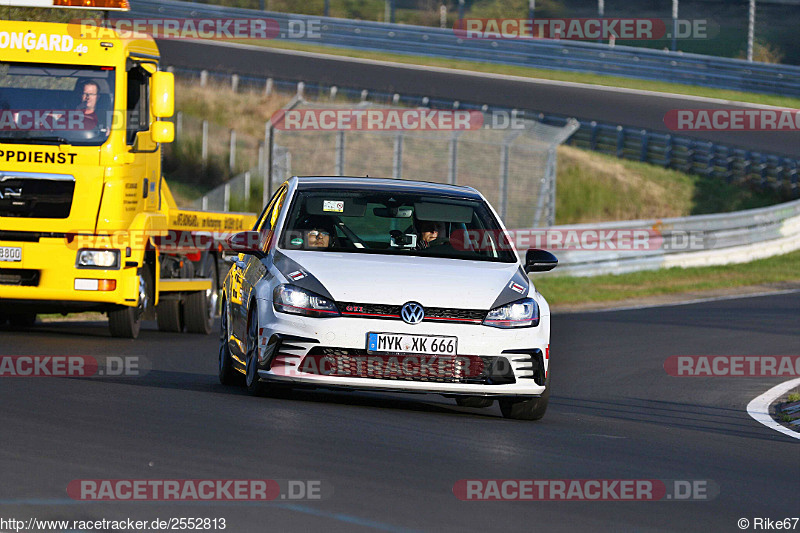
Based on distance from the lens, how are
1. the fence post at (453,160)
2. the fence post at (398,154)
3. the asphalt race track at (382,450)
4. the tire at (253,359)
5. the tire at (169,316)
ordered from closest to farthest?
the asphalt race track at (382,450) → the tire at (253,359) → the tire at (169,316) → the fence post at (453,160) → the fence post at (398,154)

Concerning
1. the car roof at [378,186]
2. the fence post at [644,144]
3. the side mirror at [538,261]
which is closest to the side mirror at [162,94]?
the car roof at [378,186]

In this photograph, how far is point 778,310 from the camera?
74.7 feet

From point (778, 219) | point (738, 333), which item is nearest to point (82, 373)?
point (738, 333)

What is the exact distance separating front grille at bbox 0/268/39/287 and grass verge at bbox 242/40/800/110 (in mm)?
27948

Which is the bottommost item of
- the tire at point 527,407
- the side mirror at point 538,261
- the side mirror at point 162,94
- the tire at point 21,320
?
the tire at point 21,320

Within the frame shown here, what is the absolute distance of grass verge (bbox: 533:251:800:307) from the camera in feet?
84.9

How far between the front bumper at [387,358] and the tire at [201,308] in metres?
8.59

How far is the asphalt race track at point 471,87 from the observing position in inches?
1470

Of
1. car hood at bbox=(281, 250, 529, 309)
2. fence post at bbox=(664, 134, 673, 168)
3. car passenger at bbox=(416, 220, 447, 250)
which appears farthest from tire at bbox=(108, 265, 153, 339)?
fence post at bbox=(664, 134, 673, 168)

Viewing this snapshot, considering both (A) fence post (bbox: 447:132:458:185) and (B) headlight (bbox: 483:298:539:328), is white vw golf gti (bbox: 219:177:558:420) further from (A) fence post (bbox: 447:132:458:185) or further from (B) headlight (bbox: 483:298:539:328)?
(A) fence post (bbox: 447:132:458:185)

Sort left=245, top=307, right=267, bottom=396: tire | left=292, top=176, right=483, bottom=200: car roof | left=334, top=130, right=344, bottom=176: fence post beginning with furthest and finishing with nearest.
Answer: left=334, top=130, right=344, bottom=176: fence post < left=292, top=176, right=483, bottom=200: car roof < left=245, top=307, right=267, bottom=396: tire

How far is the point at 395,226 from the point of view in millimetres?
10695

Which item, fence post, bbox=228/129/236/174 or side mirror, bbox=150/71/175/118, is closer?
side mirror, bbox=150/71/175/118

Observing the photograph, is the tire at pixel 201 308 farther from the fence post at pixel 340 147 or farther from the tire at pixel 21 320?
the fence post at pixel 340 147
